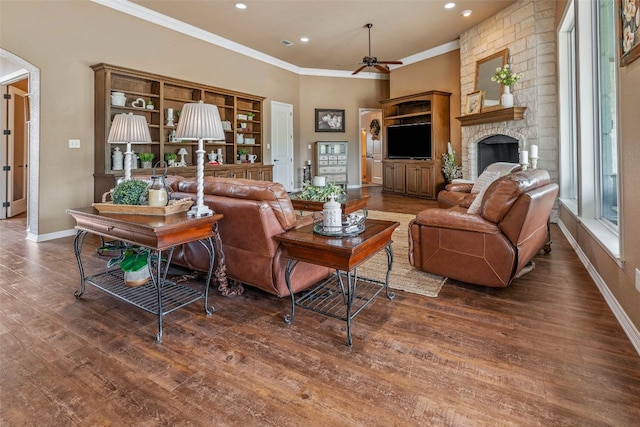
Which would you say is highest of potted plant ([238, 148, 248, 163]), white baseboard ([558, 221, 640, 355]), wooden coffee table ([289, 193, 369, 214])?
potted plant ([238, 148, 248, 163])

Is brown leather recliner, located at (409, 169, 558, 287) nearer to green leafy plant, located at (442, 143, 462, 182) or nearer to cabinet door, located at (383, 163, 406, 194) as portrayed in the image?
green leafy plant, located at (442, 143, 462, 182)

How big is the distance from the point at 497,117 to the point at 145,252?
5702 mm

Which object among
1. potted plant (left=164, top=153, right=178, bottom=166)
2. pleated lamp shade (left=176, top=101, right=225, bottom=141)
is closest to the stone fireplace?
pleated lamp shade (left=176, top=101, right=225, bottom=141)

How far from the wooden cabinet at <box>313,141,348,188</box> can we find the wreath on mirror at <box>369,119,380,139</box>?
253cm

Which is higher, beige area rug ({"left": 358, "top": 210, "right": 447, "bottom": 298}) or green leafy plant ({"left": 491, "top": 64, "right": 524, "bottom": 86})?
green leafy plant ({"left": 491, "top": 64, "right": 524, "bottom": 86})

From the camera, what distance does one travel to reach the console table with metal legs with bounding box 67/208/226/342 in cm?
199

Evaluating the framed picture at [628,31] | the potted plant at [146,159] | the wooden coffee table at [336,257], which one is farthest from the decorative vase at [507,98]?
the potted plant at [146,159]

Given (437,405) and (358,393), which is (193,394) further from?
(437,405)

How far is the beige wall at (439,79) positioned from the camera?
7.48 metres

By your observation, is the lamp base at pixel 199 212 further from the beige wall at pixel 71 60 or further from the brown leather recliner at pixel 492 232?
the beige wall at pixel 71 60

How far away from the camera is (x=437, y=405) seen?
1.42 metres

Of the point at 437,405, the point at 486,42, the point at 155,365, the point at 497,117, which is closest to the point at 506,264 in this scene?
the point at 437,405

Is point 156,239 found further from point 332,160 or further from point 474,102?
point 332,160

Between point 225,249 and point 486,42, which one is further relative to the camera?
point 486,42
